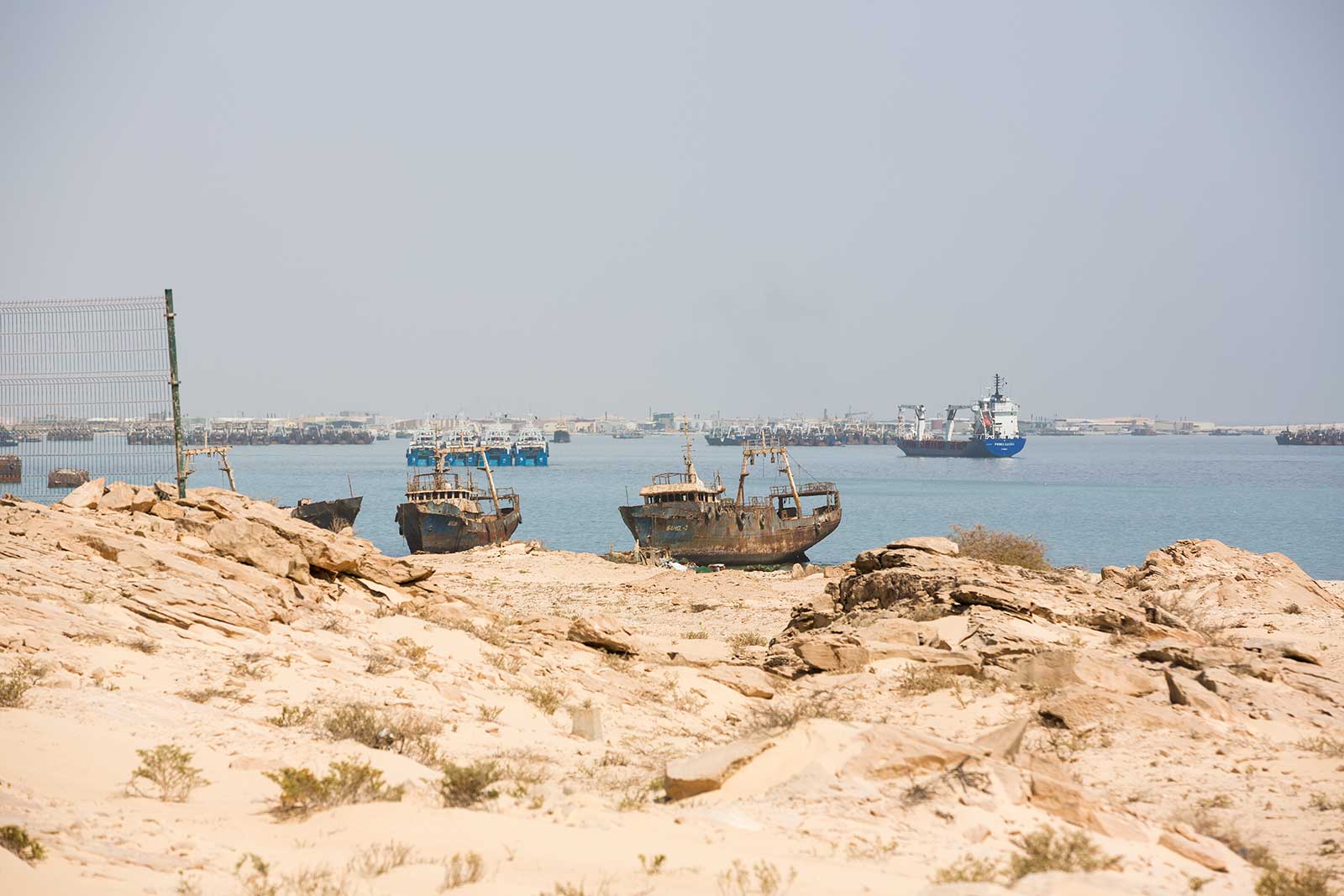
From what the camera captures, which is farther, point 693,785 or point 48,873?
point 693,785

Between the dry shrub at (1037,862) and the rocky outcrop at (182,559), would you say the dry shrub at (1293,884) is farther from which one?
the rocky outcrop at (182,559)

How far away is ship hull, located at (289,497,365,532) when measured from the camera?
45875 mm

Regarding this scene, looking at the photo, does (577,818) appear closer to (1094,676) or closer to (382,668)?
(382,668)

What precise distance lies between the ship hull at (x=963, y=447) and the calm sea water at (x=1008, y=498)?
233 centimetres

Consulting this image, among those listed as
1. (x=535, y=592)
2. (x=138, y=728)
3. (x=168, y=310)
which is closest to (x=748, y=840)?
(x=138, y=728)

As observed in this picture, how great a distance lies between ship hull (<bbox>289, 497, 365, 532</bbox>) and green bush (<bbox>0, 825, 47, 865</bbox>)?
4131cm

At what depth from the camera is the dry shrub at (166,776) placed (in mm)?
6570

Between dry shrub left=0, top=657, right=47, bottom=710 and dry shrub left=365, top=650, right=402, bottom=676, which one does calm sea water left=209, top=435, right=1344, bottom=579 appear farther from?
dry shrub left=0, top=657, right=47, bottom=710

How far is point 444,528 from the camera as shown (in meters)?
44.4

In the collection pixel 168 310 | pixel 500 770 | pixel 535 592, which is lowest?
pixel 535 592

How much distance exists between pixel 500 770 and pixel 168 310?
38.5 feet

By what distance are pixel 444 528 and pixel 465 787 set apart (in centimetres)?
3834

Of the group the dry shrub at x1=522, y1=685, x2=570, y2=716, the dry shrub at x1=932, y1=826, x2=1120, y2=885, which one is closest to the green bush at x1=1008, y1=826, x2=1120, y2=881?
the dry shrub at x1=932, y1=826, x2=1120, y2=885

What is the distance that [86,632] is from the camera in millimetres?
9867
